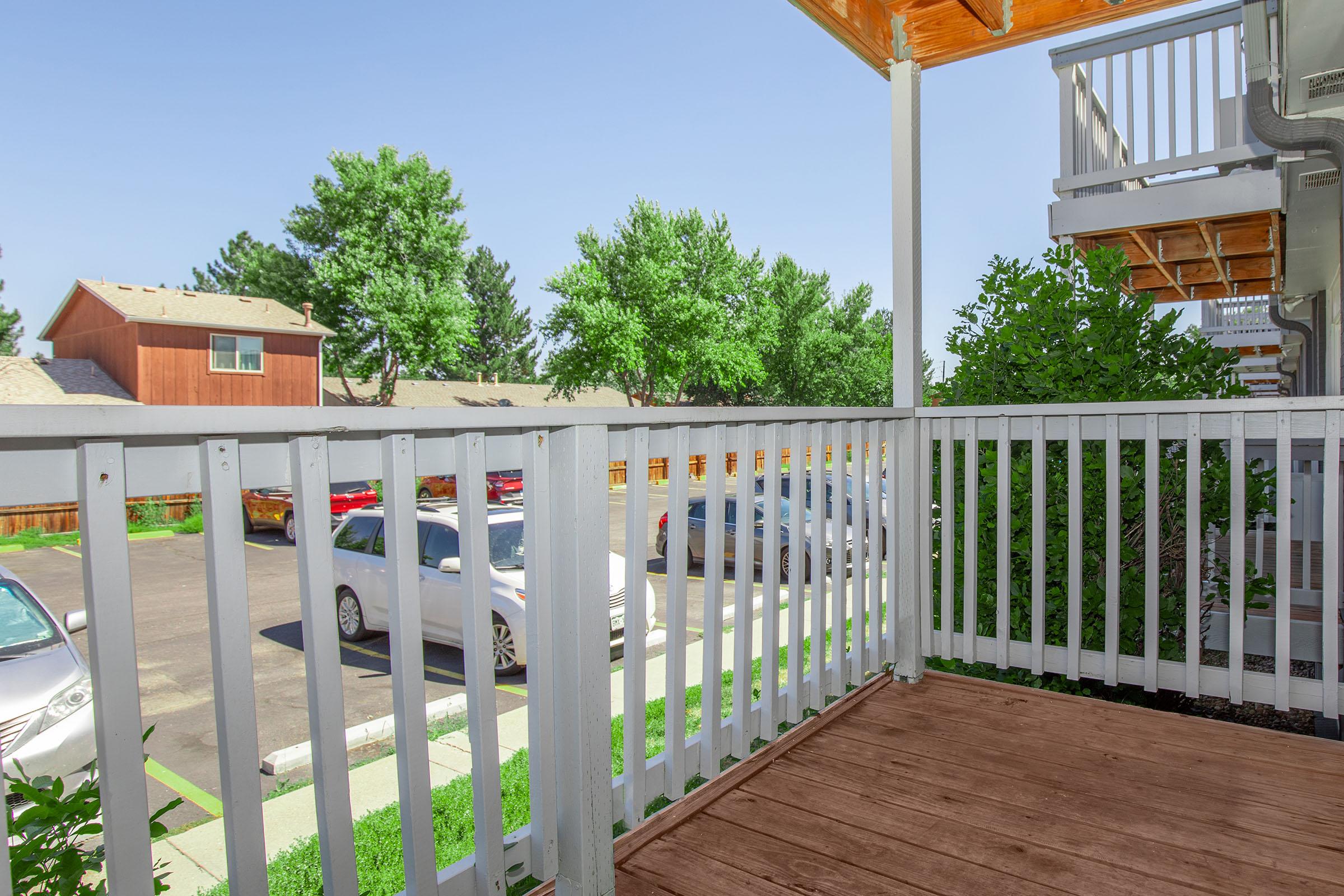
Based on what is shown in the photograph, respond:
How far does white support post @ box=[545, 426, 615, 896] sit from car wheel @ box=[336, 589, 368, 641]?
19.2ft

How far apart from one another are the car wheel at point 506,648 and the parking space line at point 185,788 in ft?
6.01

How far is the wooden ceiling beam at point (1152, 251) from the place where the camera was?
16.7ft

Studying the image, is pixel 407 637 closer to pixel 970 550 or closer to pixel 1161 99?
pixel 970 550

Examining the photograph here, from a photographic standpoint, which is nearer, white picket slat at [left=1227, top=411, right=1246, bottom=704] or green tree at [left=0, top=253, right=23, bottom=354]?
white picket slat at [left=1227, top=411, right=1246, bottom=704]

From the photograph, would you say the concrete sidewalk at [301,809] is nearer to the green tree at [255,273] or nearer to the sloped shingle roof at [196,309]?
the sloped shingle roof at [196,309]

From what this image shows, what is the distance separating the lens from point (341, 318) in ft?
96.4

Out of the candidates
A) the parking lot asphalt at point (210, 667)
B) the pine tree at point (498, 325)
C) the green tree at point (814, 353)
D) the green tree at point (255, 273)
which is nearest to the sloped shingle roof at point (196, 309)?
the green tree at point (255, 273)

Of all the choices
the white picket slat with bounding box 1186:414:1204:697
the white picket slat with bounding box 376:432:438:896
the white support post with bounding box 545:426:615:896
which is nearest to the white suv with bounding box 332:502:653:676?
the white picket slat with bounding box 1186:414:1204:697

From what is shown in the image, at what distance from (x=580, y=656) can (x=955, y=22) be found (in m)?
2.34

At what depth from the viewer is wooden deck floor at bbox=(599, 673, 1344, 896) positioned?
57.5 inches

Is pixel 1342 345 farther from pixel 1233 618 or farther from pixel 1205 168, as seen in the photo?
pixel 1233 618

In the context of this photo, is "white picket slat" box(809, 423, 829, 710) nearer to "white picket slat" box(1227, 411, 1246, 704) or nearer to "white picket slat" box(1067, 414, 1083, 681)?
"white picket slat" box(1067, 414, 1083, 681)

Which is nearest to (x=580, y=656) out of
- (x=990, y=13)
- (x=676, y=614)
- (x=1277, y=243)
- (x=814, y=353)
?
(x=676, y=614)

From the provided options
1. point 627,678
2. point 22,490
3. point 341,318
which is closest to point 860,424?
point 627,678
